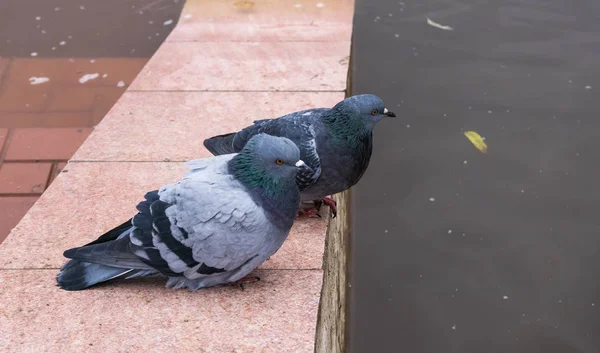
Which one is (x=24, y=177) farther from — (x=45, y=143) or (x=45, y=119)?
(x=45, y=119)

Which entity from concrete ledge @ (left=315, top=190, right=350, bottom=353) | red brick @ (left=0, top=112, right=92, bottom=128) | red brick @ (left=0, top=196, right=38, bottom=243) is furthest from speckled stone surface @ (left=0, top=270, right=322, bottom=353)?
red brick @ (left=0, top=112, right=92, bottom=128)

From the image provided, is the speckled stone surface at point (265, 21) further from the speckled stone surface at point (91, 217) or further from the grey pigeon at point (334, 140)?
the grey pigeon at point (334, 140)

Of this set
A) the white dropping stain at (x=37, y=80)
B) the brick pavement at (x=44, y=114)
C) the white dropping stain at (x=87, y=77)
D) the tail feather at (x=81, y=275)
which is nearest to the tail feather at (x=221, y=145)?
the tail feather at (x=81, y=275)

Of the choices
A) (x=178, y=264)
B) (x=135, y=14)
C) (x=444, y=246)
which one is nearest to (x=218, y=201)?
(x=178, y=264)


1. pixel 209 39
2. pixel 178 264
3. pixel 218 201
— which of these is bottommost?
pixel 209 39

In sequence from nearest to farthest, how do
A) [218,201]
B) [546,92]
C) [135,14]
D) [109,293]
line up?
1. [218,201]
2. [109,293]
3. [546,92]
4. [135,14]

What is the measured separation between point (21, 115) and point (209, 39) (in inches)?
58.9

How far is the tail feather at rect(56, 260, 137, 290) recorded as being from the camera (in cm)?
274

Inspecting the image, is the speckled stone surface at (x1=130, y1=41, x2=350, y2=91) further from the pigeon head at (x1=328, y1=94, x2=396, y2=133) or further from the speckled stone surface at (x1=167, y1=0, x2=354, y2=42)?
the pigeon head at (x1=328, y1=94, x2=396, y2=133)

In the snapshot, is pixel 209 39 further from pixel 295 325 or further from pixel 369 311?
pixel 295 325

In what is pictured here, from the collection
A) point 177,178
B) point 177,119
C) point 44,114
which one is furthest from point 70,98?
point 177,178

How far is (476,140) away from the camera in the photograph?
4.84 m

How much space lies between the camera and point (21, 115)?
4.97m

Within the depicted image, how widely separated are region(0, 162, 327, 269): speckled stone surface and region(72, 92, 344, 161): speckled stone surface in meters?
0.16
